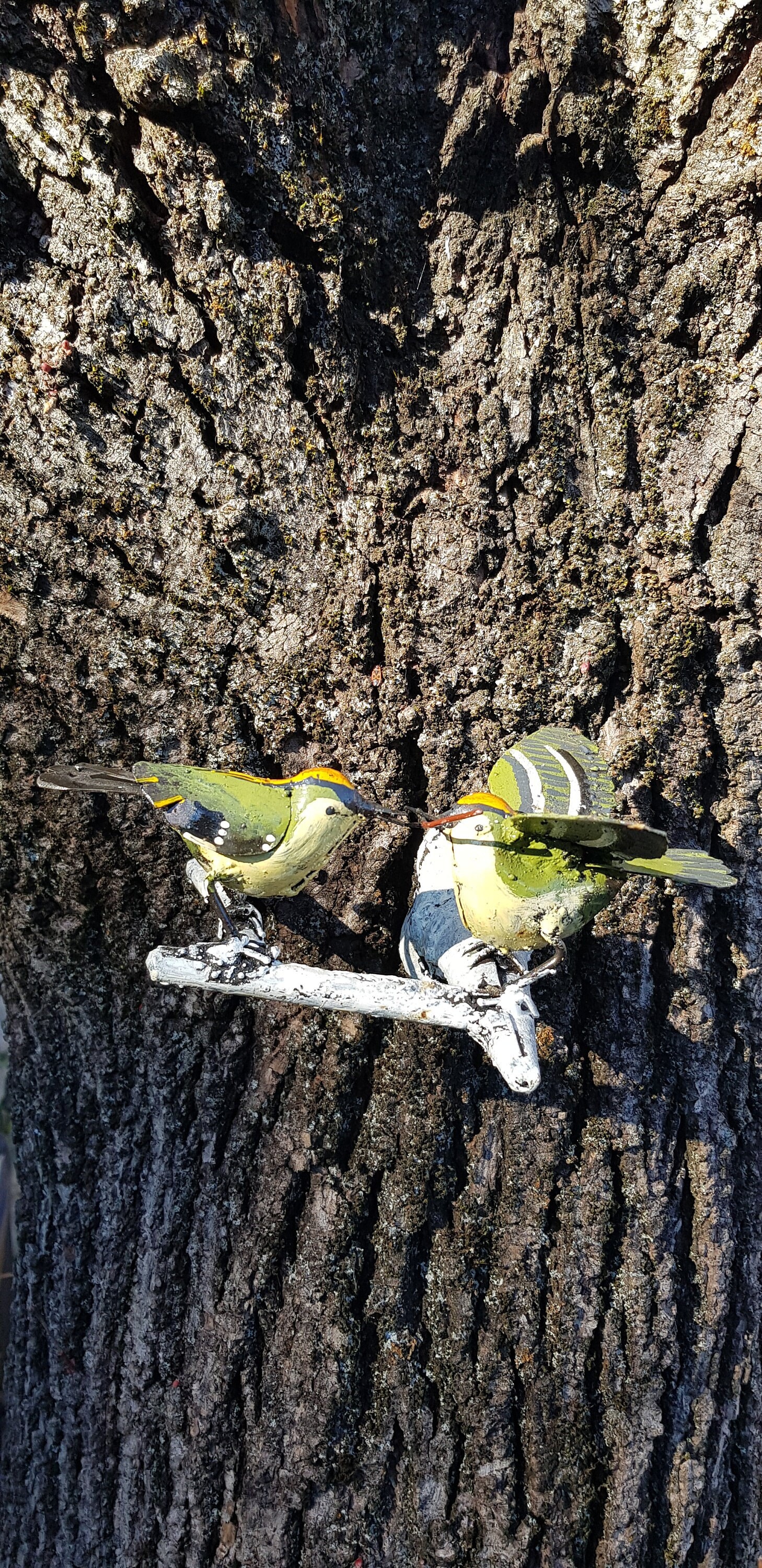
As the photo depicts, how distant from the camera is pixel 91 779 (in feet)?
4.18

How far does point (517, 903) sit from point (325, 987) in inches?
13.7

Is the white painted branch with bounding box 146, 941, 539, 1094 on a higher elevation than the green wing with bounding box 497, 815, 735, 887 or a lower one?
lower

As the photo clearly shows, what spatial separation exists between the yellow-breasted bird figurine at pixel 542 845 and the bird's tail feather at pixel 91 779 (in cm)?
46

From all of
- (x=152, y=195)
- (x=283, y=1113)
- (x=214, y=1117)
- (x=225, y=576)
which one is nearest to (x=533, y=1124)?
(x=283, y=1113)

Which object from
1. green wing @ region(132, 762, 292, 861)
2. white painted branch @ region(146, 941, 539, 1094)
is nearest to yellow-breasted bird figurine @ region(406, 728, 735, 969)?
white painted branch @ region(146, 941, 539, 1094)

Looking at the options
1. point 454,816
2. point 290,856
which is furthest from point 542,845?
point 290,856

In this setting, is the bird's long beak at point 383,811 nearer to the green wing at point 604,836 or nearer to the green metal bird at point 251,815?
the green metal bird at point 251,815

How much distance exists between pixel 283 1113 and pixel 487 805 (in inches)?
31.3

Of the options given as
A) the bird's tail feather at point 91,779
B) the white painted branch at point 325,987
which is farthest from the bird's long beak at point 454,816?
the bird's tail feather at point 91,779

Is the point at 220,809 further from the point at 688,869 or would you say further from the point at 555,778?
the point at 688,869

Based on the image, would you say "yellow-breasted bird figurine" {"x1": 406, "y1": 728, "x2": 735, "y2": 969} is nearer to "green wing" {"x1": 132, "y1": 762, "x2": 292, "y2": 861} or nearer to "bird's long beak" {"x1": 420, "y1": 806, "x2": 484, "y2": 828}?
"bird's long beak" {"x1": 420, "y1": 806, "x2": 484, "y2": 828}

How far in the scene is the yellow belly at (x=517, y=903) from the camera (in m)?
1.14

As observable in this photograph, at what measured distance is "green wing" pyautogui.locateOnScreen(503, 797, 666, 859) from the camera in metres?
1.06

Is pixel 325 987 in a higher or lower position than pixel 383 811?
lower
